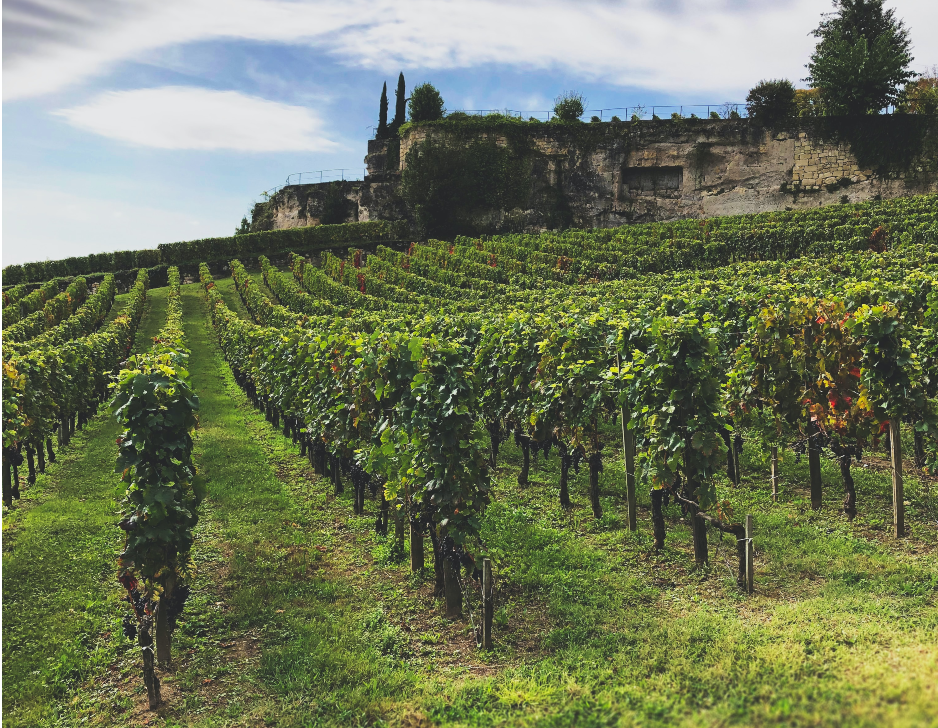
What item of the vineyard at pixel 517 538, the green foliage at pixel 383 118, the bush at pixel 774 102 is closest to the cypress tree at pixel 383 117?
the green foliage at pixel 383 118

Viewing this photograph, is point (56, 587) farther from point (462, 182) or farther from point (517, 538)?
point (462, 182)

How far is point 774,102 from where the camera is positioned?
1928 inches

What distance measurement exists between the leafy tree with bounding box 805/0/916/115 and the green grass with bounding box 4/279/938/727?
4408cm

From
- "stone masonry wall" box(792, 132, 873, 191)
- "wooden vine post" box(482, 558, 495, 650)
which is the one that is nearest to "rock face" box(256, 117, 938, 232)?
"stone masonry wall" box(792, 132, 873, 191)

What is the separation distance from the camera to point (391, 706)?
5.90 metres

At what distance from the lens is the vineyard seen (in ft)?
19.8

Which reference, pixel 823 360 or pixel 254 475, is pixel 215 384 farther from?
pixel 823 360

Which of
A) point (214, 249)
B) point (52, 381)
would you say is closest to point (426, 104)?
point (214, 249)

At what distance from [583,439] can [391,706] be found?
5212 millimetres

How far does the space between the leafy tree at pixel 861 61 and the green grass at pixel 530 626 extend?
4408 cm

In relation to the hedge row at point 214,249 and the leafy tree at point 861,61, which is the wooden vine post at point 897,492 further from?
the hedge row at point 214,249

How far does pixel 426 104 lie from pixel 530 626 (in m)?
55.7

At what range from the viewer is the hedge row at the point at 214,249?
171 ft

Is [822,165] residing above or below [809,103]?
below
